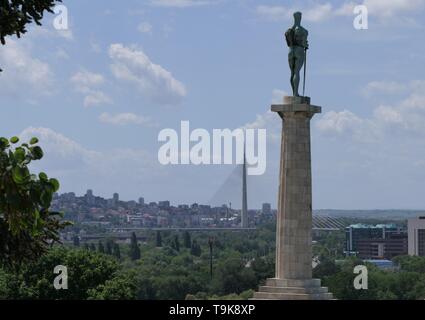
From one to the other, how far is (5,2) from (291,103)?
25.6 metres

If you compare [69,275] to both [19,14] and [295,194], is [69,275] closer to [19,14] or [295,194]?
[295,194]

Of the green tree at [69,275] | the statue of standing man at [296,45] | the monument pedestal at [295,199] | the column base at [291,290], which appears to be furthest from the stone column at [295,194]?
the green tree at [69,275]

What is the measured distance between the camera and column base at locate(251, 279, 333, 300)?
49.6 m

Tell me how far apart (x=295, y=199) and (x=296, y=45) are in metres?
5.95

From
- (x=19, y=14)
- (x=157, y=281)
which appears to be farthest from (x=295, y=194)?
(x=157, y=281)

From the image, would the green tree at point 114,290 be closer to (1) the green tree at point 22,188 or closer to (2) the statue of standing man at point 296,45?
(2) the statue of standing man at point 296,45

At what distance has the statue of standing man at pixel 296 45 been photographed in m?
53.1

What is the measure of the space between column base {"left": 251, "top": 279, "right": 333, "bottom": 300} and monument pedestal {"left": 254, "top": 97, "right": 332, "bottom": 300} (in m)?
0.04

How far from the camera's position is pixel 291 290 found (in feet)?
164
